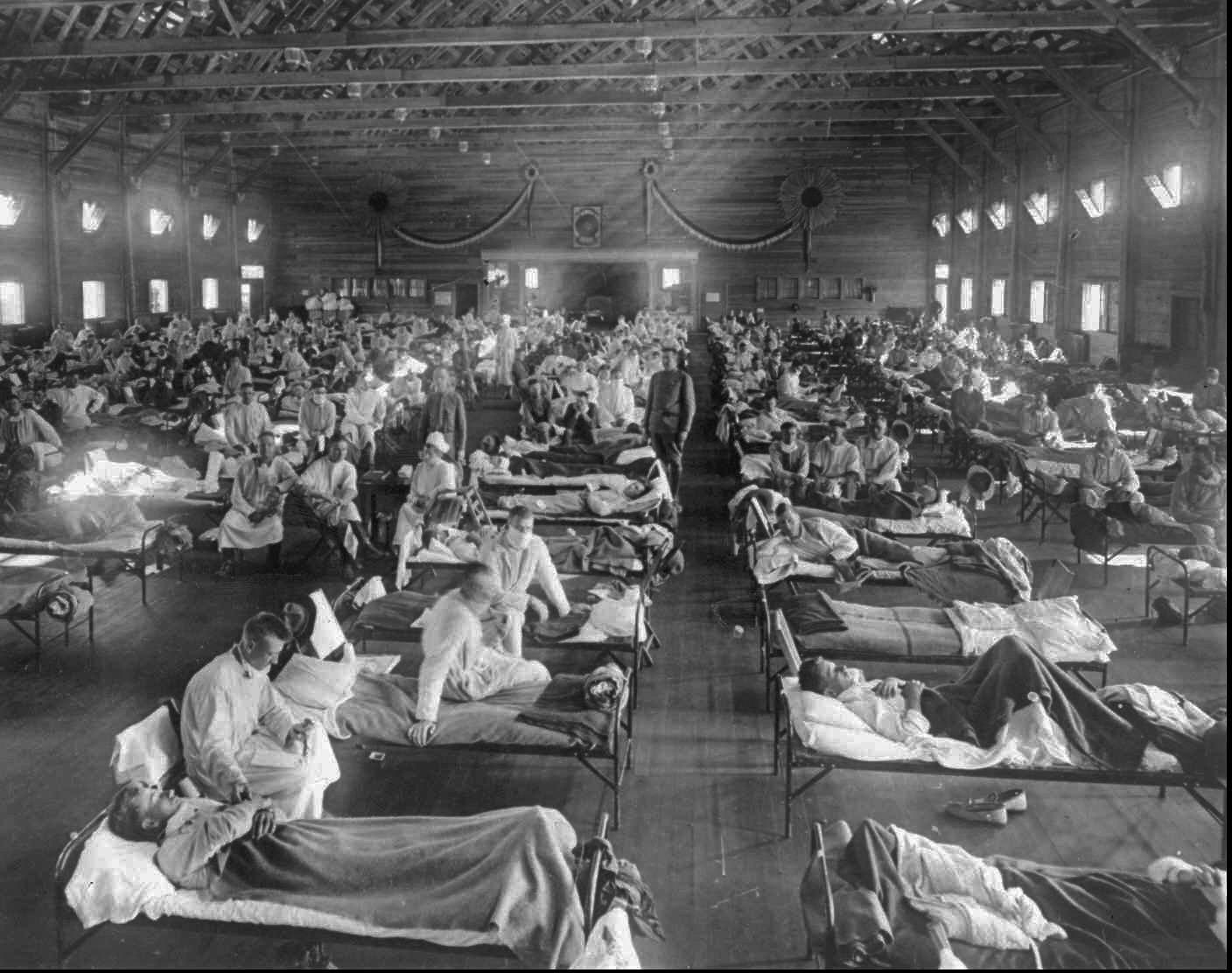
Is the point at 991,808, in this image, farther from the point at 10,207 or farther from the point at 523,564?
the point at 10,207

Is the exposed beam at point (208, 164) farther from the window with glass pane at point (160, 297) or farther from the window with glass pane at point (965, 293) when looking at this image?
the window with glass pane at point (965, 293)

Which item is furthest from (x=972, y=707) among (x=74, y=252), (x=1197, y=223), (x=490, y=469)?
(x=74, y=252)

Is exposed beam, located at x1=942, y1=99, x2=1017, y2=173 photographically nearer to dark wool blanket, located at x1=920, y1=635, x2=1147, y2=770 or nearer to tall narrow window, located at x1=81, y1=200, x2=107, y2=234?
tall narrow window, located at x1=81, y1=200, x2=107, y2=234

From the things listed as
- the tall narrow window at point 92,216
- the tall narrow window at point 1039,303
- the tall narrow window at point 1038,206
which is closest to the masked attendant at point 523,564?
the tall narrow window at point 1039,303

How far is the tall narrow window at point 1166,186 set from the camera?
692 inches

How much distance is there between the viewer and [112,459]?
41.3 ft

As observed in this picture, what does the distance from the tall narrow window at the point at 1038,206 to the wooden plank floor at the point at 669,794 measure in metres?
17.4

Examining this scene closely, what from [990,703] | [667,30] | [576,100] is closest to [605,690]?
[990,703]

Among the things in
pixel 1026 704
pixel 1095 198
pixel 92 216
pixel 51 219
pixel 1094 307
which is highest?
pixel 92 216

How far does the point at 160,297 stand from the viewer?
1110 inches

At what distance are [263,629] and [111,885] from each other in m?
1.14

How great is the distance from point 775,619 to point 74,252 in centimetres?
2191

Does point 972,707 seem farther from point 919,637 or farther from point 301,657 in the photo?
point 301,657

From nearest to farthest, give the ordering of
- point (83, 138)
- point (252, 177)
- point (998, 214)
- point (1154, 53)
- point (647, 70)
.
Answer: point (1154, 53) → point (647, 70) → point (83, 138) → point (998, 214) → point (252, 177)
